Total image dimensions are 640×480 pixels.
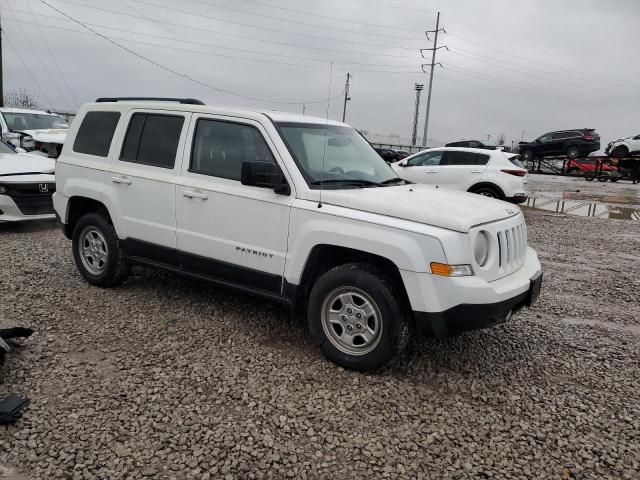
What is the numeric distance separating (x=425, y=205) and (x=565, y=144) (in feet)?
91.8

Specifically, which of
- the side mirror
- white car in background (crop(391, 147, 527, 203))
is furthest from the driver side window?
the side mirror

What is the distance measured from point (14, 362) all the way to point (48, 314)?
100 cm

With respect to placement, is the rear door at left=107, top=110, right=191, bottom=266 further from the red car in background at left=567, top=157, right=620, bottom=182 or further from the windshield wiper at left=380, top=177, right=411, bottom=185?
the red car in background at left=567, top=157, right=620, bottom=182

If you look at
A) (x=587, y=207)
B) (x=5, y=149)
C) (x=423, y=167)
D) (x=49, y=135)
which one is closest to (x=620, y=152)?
(x=587, y=207)

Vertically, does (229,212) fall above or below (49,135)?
below

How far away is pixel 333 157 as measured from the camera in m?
4.27

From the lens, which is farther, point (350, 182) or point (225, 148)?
point (225, 148)

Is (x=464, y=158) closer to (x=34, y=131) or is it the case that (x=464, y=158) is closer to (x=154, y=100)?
(x=154, y=100)

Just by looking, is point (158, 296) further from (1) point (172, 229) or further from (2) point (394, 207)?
(2) point (394, 207)

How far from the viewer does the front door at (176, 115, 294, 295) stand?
393 centimetres

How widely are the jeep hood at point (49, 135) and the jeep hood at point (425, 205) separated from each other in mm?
9693

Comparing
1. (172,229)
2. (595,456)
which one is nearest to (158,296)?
(172,229)

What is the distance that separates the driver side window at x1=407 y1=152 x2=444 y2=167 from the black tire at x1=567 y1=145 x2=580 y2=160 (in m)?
18.6

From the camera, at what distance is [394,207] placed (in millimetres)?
3488
